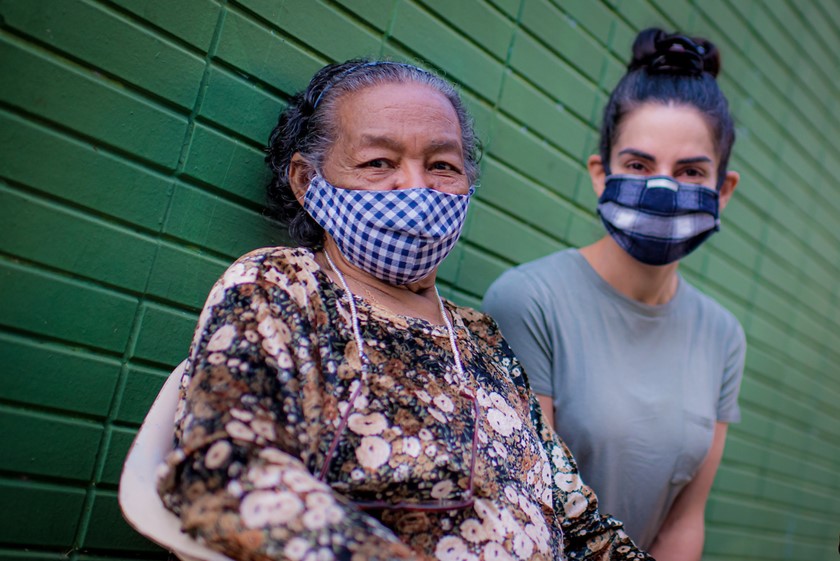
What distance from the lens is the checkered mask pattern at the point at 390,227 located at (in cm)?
172

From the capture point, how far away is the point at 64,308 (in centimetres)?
173

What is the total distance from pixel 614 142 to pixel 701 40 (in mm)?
529

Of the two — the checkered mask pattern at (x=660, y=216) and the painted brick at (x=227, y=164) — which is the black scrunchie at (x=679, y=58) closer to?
the checkered mask pattern at (x=660, y=216)

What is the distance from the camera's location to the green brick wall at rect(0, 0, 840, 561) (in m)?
1.68

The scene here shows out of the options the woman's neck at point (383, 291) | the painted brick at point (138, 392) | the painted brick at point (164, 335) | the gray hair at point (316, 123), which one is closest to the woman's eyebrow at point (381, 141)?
the gray hair at point (316, 123)

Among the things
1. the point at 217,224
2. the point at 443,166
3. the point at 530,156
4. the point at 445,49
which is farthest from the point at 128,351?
the point at 530,156

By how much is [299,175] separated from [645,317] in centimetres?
134

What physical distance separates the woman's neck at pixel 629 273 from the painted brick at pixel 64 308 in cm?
156

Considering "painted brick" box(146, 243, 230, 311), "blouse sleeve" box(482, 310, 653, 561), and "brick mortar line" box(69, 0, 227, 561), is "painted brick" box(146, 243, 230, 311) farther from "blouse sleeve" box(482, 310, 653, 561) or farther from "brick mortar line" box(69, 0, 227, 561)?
"blouse sleeve" box(482, 310, 653, 561)

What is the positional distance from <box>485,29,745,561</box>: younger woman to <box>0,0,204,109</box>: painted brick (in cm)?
116

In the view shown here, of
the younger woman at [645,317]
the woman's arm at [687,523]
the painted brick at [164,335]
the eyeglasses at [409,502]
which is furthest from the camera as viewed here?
the woman's arm at [687,523]

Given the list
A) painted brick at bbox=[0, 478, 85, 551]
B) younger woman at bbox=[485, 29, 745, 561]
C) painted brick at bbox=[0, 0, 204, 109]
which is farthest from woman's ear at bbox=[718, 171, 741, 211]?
painted brick at bbox=[0, 478, 85, 551]

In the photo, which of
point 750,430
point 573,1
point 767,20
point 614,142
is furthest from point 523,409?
point 767,20

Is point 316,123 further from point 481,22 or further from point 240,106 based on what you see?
point 481,22
